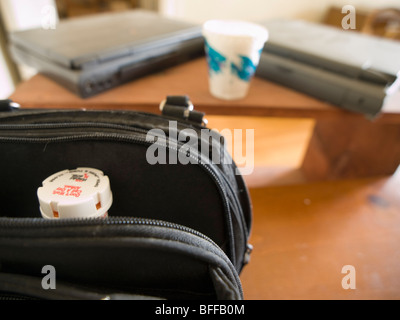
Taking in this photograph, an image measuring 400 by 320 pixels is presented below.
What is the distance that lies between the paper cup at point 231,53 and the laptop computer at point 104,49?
13 centimetres

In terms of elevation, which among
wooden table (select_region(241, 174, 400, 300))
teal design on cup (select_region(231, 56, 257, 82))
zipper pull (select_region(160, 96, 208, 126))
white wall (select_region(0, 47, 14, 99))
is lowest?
wooden table (select_region(241, 174, 400, 300))

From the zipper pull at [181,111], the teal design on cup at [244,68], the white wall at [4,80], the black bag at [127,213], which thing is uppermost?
the teal design on cup at [244,68]

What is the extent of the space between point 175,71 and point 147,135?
324 millimetres

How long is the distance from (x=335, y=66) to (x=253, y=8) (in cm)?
138

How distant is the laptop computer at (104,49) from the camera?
468 millimetres

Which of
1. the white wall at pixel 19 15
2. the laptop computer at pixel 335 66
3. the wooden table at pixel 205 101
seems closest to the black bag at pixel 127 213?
the wooden table at pixel 205 101

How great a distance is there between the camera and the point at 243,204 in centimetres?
42

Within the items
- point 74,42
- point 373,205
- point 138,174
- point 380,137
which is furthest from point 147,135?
point 380,137

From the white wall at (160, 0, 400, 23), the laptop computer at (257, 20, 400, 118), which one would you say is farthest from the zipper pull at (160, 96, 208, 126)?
the white wall at (160, 0, 400, 23)

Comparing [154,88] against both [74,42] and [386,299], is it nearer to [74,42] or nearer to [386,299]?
[74,42]

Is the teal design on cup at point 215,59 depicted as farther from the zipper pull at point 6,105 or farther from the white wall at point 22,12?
the white wall at point 22,12

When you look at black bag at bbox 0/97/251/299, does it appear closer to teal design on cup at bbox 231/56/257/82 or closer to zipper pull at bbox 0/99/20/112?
zipper pull at bbox 0/99/20/112

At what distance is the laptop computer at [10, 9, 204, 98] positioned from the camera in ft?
1.53

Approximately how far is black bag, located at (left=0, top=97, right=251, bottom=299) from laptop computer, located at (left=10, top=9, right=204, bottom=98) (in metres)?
0.13
